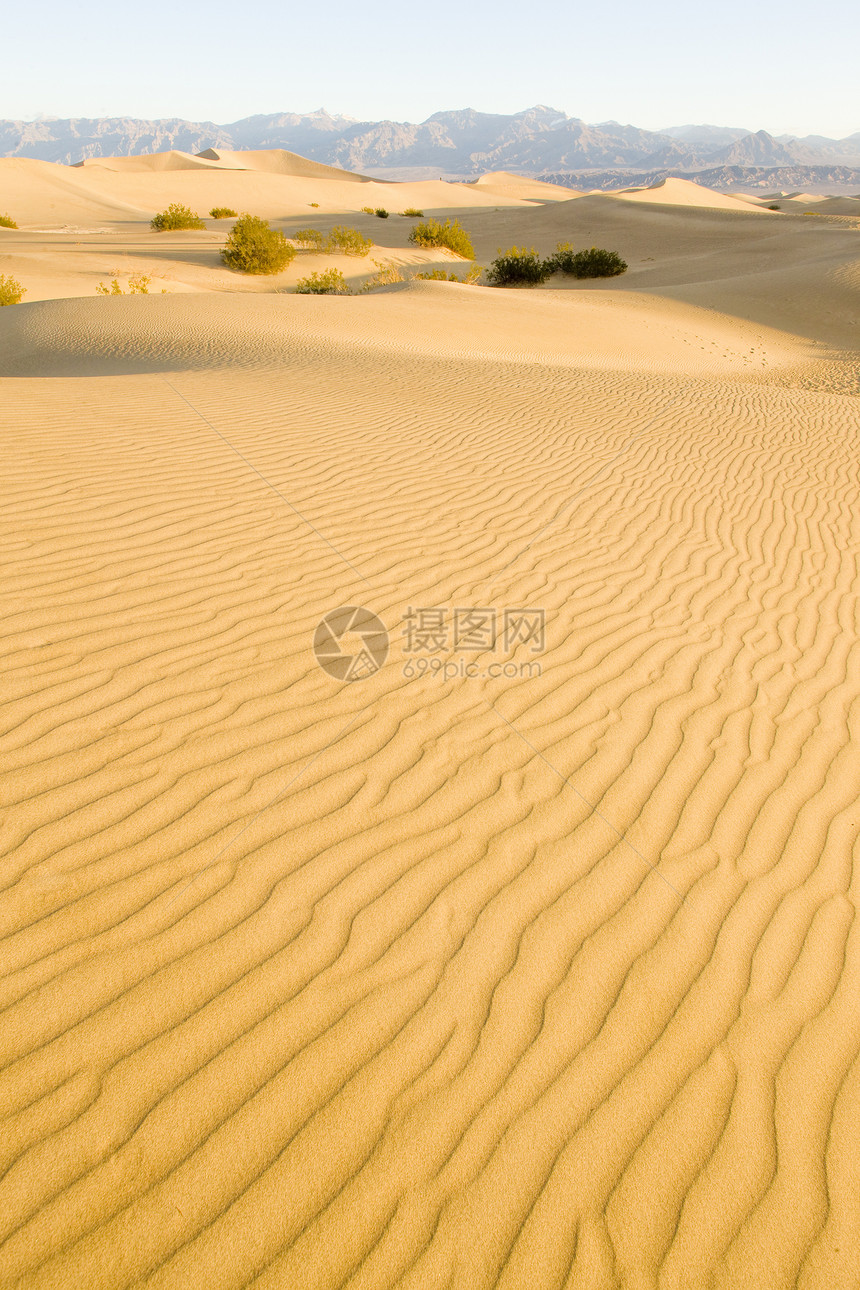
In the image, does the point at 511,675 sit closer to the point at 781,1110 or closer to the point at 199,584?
the point at 199,584

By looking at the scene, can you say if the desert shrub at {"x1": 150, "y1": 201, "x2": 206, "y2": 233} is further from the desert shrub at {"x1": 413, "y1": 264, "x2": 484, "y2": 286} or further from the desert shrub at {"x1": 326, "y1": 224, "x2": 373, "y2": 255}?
the desert shrub at {"x1": 413, "y1": 264, "x2": 484, "y2": 286}

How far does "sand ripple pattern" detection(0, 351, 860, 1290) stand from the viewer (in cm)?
183

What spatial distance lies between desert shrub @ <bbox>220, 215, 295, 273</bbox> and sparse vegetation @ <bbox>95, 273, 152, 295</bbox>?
355 cm

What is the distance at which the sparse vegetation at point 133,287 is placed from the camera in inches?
647

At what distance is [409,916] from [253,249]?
22.8 meters

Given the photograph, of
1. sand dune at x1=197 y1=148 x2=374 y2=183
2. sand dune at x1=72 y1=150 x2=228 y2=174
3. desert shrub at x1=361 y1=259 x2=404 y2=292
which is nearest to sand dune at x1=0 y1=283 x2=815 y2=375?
desert shrub at x1=361 y1=259 x2=404 y2=292

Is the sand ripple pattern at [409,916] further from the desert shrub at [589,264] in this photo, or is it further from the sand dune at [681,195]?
the sand dune at [681,195]

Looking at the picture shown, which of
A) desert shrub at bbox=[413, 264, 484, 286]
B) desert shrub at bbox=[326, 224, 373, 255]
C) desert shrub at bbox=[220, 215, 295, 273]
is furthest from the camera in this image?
desert shrub at bbox=[326, 224, 373, 255]

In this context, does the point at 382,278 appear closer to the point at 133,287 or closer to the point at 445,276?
the point at 445,276

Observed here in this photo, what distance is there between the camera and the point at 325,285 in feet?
66.1

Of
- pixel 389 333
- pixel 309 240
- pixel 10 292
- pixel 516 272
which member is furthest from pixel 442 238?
pixel 389 333

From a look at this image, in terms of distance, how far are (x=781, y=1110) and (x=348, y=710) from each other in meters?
2.21

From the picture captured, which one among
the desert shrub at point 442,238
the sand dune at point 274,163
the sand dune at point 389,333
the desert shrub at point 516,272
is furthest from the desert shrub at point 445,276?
the sand dune at point 274,163

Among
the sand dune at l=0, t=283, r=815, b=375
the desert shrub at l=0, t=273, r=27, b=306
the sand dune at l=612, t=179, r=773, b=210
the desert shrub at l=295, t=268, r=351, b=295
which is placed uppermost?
the sand dune at l=612, t=179, r=773, b=210
